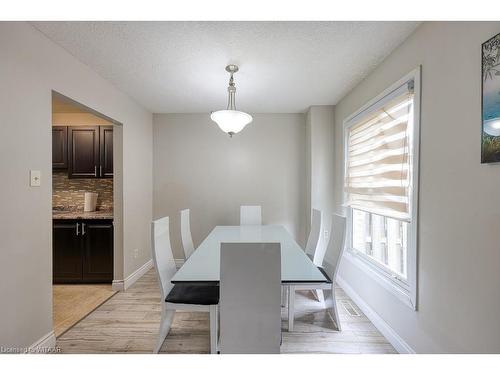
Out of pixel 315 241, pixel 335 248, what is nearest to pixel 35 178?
pixel 335 248

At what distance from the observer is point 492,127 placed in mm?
1168

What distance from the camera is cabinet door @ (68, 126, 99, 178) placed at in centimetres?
331

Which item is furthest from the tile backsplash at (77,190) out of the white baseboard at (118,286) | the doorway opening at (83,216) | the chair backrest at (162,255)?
the chair backrest at (162,255)

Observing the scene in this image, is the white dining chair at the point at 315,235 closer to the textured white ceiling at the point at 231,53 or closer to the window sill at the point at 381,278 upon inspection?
the window sill at the point at 381,278

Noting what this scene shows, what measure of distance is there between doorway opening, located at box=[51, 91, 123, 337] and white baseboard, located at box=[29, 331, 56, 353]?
0.63 meters

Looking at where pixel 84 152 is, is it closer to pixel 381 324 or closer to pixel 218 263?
pixel 218 263

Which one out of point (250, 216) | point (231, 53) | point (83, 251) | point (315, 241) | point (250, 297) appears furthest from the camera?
point (250, 216)

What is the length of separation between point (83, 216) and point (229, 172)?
6.93 ft

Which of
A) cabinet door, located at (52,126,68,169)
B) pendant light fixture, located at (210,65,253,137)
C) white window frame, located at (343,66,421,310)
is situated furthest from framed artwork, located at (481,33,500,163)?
cabinet door, located at (52,126,68,169)

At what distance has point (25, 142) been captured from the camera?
1.70 m
